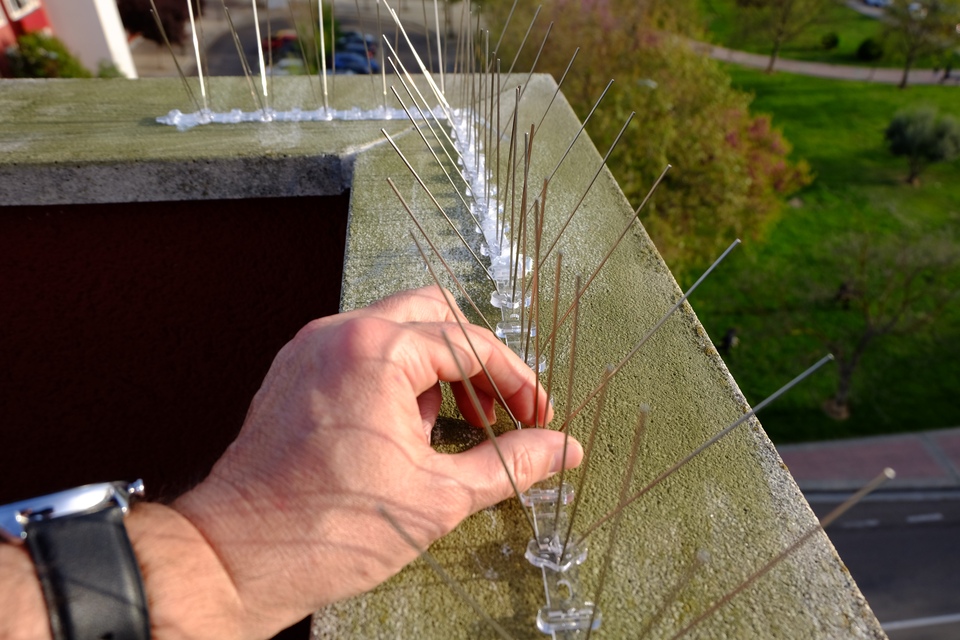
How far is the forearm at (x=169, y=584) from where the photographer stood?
3.15 ft

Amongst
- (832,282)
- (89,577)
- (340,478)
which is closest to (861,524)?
(832,282)

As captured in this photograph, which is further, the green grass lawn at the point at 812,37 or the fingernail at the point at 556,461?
the green grass lawn at the point at 812,37

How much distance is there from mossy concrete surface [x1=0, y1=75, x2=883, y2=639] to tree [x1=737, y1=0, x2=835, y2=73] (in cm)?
2213

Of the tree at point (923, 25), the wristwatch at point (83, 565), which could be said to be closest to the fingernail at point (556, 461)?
the wristwatch at point (83, 565)

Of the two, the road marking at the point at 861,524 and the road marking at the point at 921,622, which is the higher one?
the road marking at the point at 861,524

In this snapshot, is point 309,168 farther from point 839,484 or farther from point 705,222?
point 705,222

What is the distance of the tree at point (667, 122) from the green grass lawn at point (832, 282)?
1.61 metres

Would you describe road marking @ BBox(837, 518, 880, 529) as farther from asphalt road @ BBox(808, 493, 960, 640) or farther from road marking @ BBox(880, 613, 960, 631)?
road marking @ BBox(880, 613, 960, 631)

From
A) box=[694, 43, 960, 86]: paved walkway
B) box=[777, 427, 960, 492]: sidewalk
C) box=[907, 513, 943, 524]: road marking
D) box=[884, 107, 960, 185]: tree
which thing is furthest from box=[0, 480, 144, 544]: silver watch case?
box=[694, 43, 960, 86]: paved walkway

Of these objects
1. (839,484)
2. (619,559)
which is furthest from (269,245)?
(839,484)

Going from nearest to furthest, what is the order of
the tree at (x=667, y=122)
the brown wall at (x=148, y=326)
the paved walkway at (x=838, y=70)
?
the brown wall at (x=148, y=326) → the tree at (x=667, y=122) → the paved walkway at (x=838, y=70)

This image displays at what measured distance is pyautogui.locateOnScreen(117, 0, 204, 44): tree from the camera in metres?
15.4

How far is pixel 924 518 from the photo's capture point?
9828 millimetres

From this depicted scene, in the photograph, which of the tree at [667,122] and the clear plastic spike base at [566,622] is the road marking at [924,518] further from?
the clear plastic spike base at [566,622]
